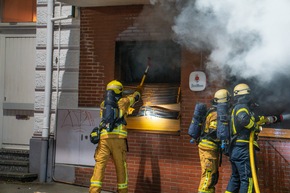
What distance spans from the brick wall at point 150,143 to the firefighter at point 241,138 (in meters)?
0.90

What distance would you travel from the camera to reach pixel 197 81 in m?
7.46

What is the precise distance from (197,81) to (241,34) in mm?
1295

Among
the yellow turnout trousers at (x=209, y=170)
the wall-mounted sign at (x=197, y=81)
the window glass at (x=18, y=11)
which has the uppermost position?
the window glass at (x=18, y=11)

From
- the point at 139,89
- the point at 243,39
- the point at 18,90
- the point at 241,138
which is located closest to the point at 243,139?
the point at 241,138

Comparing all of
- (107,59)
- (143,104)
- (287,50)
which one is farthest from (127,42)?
(287,50)

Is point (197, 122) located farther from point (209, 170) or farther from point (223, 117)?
point (209, 170)

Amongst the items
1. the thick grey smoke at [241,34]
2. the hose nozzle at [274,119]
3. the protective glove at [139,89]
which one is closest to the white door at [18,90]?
the protective glove at [139,89]

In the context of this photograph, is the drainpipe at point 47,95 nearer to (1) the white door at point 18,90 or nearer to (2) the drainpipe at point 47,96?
(2) the drainpipe at point 47,96

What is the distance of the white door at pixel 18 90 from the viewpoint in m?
9.50

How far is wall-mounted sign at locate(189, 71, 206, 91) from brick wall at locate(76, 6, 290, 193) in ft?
0.31

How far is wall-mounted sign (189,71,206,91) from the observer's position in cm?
741

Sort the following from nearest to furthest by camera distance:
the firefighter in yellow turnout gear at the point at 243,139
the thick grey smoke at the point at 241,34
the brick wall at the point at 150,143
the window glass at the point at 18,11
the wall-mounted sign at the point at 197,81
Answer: the firefighter in yellow turnout gear at the point at 243,139 < the thick grey smoke at the point at 241,34 < the brick wall at the point at 150,143 < the wall-mounted sign at the point at 197,81 < the window glass at the point at 18,11

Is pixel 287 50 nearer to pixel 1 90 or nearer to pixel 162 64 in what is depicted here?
pixel 162 64

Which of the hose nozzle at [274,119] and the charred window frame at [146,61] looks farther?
the charred window frame at [146,61]
